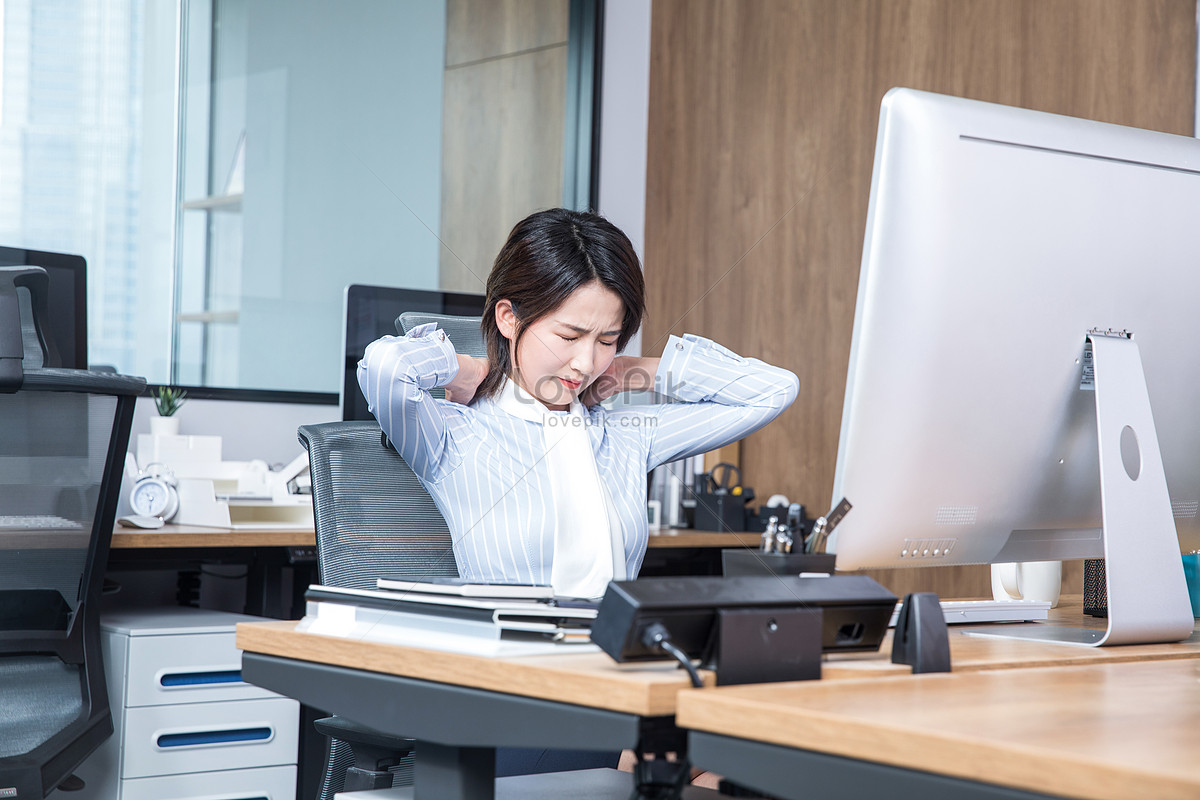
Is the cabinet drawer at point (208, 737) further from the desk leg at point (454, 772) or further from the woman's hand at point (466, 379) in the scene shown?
the desk leg at point (454, 772)

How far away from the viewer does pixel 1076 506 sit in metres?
1.20

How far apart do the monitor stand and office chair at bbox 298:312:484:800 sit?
0.77 meters

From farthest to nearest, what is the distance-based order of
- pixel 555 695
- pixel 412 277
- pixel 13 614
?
1. pixel 412 277
2. pixel 13 614
3. pixel 555 695

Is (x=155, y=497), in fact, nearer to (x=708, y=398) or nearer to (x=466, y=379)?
(x=466, y=379)

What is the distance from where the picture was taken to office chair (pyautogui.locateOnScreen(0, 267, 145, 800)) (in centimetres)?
168

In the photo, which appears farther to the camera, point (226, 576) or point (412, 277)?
point (412, 277)

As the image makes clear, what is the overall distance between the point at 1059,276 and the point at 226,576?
87.9 inches

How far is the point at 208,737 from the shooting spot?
6.74 feet

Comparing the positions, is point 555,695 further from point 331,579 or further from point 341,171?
point 341,171

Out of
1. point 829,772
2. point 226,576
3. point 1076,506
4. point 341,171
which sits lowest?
point 226,576

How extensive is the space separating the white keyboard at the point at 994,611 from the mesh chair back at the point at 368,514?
0.61 m

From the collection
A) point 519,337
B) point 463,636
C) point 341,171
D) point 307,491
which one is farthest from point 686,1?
point 463,636

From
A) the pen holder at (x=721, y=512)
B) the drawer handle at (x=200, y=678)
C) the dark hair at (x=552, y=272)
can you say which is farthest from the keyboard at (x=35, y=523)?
the pen holder at (x=721, y=512)

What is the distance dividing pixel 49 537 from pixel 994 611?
139 cm
